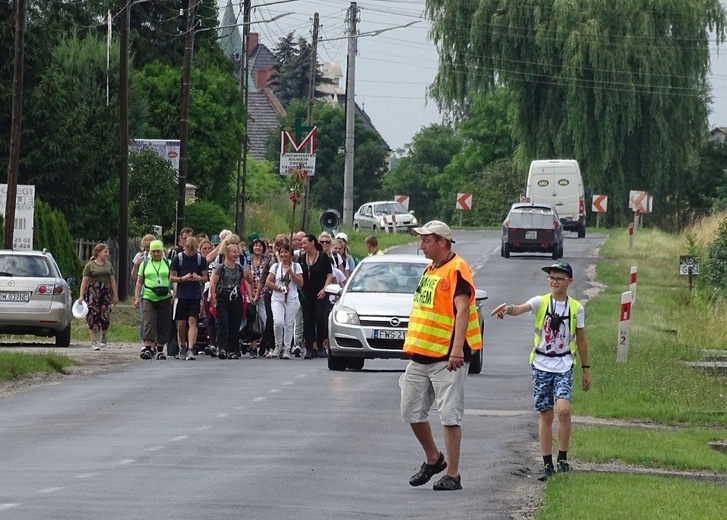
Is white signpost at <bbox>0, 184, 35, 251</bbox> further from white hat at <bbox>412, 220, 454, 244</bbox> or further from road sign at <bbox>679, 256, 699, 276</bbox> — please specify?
white hat at <bbox>412, 220, 454, 244</bbox>

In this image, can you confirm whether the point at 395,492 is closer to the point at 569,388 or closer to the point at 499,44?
the point at 569,388

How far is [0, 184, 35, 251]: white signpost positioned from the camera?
33.9m

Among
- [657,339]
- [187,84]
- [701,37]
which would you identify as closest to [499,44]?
[701,37]

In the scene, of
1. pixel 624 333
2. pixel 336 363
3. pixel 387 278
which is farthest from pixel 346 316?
pixel 624 333

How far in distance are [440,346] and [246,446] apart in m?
Answer: 2.81

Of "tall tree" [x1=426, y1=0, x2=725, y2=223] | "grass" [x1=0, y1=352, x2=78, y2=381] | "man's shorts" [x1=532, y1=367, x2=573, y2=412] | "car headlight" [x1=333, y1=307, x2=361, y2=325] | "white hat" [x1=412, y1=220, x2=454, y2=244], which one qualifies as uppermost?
"tall tree" [x1=426, y1=0, x2=725, y2=223]

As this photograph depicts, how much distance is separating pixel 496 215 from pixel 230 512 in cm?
8439

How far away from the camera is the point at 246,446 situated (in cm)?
1494

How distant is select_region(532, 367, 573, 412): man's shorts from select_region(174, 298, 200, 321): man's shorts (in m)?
12.7

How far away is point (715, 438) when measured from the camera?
59.7 ft

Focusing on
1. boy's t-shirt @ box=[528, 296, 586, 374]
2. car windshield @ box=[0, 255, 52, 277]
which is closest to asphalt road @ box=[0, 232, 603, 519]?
boy's t-shirt @ box=[528, 296, 586, 374]

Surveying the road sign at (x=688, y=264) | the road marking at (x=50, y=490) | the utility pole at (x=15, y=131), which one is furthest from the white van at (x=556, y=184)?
the road marking at (x=50, y=490)

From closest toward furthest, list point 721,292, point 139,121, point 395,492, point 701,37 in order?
point 395,492 → point 721,292 → point 139,121 → point 701,37

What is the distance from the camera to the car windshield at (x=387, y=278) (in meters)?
24.1
